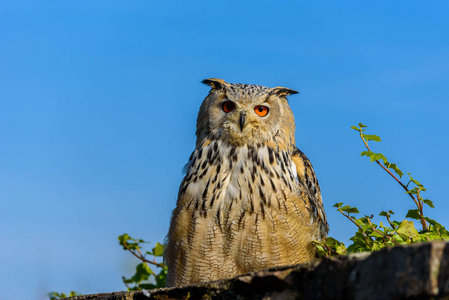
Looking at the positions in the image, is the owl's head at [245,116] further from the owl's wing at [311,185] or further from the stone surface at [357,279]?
the stone surface at [357,279]

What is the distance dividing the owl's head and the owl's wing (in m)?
0.21

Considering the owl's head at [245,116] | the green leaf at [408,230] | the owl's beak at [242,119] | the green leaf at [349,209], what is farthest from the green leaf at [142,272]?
the green leaf at [408,230]

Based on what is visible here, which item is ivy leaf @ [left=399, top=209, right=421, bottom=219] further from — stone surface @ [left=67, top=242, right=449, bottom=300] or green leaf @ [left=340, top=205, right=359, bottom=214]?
stone surface @ [left=67, top=242, right=449, bottom=300]

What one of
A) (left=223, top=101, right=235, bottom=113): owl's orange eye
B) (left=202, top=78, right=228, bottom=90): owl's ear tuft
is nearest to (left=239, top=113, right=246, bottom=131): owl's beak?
(left=223, top=101, right=235, bottom=113): owl's orange eye

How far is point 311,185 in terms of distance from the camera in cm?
479

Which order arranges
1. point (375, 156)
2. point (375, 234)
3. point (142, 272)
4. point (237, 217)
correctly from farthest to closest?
point (142, 272)
point (237, 217)
point (375, 156)
point (375, 234)

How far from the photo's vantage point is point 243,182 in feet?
13.7

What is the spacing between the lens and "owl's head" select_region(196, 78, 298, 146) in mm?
4332

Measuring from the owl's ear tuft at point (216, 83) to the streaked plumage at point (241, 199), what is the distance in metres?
0.06

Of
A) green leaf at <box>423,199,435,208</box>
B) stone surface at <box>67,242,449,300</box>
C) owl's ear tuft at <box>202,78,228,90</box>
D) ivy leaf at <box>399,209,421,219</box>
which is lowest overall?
stone surface at <box>67,242,449,300</box>

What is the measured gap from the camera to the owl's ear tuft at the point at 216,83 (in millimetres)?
4702

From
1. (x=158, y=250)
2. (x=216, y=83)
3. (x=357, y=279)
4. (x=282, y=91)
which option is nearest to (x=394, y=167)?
(x=282, y=91)

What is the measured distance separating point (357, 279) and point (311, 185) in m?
3.03

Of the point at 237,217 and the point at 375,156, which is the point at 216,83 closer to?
the point at 237,217
